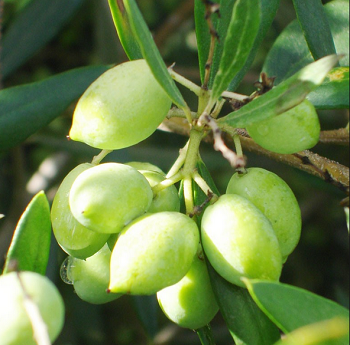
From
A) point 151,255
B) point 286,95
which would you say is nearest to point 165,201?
point 151,255

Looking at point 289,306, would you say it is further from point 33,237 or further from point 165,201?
point 33,237

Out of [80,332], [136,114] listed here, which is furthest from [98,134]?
[80,332]

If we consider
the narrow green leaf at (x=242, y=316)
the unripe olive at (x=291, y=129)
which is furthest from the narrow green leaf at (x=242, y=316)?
the unripe olive at (x=291, y=129)

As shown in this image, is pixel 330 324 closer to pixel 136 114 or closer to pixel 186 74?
pixel 136 114

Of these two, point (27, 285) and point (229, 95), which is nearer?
point (27, 285)

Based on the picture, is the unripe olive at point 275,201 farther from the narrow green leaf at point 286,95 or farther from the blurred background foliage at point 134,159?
the blurred background foliage at point 134,159
